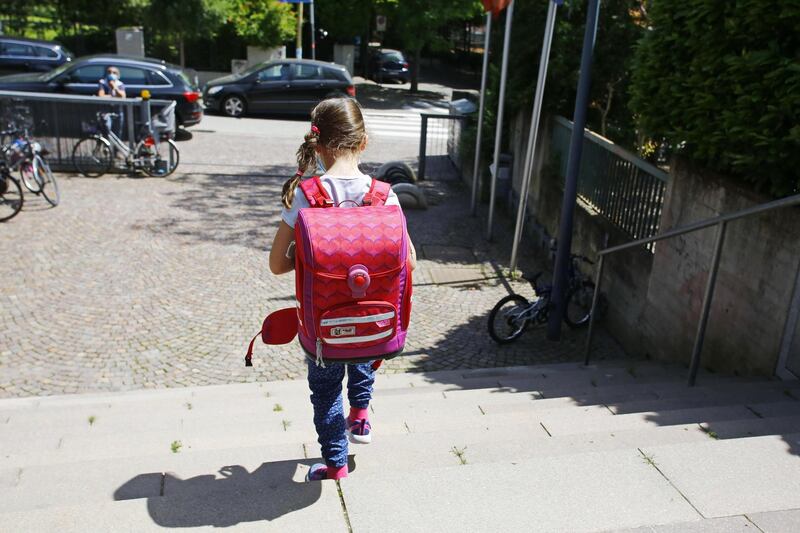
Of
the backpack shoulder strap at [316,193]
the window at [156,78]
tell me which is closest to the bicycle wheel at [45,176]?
the window at [156,78]

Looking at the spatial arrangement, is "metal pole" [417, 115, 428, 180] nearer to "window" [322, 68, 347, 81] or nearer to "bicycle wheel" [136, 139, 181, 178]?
"bicycle wheel" [136, 139, 181, 178]

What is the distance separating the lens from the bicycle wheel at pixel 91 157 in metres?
12.6

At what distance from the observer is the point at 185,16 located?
22828 mm

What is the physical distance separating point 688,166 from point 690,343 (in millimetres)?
1377

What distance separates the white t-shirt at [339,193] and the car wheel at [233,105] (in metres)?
17.9

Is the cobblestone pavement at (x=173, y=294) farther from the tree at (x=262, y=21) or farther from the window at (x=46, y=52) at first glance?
the tree at (x=262, y=21)

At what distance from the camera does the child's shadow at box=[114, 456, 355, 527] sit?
2.71m

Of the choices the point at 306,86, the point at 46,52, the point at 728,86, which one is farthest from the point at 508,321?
the point at 46,52

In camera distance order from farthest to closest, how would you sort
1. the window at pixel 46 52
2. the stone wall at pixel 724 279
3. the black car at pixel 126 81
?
the window at pixel 46 52 → the black car at pixel 126 81 → the stone wall at pixel 724 279

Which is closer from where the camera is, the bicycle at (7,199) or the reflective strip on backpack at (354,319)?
the reflective strip on backpack at (354,319)

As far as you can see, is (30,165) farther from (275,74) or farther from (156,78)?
(275,74)

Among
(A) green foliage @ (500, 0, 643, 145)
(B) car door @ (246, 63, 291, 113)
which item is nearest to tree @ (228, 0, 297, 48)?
(B) car door @ (246, 63, 291, 113)

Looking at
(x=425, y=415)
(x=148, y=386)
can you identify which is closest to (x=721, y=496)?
(x=425, y=415)

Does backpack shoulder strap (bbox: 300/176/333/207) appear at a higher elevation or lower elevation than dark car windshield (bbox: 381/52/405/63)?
higher
